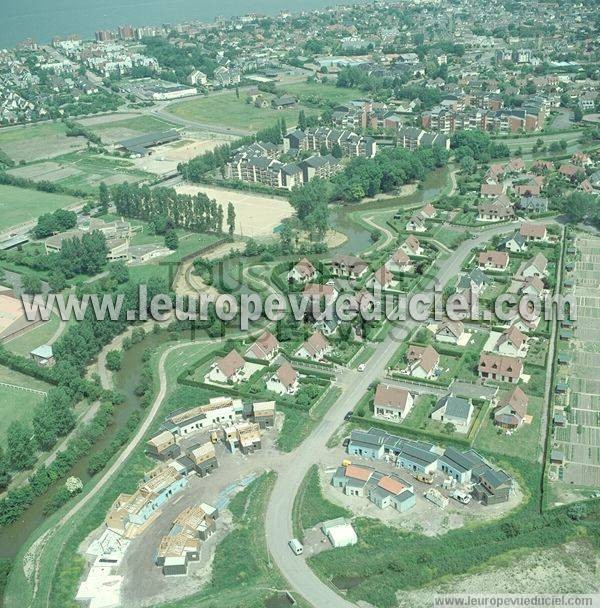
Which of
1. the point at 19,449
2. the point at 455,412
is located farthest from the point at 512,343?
the point at 19,449

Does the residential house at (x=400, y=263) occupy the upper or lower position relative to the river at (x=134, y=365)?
upper

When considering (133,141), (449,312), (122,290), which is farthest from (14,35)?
(449,312)

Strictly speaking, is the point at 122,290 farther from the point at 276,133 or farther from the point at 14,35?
the point at 14,35

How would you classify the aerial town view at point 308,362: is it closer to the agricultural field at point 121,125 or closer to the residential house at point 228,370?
the residential house at point 228,370

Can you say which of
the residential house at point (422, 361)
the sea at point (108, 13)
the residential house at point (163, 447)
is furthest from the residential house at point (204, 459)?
the sea at point (108, 13)

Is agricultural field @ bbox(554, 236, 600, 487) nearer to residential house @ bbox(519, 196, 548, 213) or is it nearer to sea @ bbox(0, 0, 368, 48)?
residential house @ bbox(519, 196, 548, 213)
